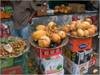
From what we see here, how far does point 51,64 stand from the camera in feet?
6.12

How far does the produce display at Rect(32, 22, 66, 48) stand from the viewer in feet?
5.96

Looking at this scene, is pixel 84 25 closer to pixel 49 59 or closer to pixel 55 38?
pixel 55 38

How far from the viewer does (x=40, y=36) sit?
6.06 feet

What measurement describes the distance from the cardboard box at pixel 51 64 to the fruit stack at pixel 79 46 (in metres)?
0.17

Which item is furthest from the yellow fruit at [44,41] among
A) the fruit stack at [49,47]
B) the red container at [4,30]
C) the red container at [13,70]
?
the red container at [4,30]

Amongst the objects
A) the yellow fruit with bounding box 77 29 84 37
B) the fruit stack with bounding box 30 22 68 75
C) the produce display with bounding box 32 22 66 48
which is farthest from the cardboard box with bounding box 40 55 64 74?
the yellow fruit with bounding box 77 29 84 37

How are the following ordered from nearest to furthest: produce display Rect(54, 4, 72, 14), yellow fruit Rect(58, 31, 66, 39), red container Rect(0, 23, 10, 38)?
yellow fruit Rect(58, 31, 66, 39) < red container Rect(0, 23, 10, 38) < produce display Rect(54, 4, 72, 14)

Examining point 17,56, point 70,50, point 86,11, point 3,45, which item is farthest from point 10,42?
point 86,11

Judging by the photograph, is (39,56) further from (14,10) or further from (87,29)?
(14,10)

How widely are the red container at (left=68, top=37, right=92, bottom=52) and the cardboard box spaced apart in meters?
0.17

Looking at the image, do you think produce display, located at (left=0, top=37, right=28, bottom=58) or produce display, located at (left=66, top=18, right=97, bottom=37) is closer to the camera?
produce display, located at (left=0, top=37, right=28, bottom=58)

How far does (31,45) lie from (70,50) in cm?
34

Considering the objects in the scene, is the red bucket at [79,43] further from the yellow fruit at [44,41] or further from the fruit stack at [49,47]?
the yellow fruit at [44,41]

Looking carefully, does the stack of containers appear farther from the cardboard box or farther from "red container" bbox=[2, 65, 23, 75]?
"red container" bbox=[2, 65, 23, 75]
